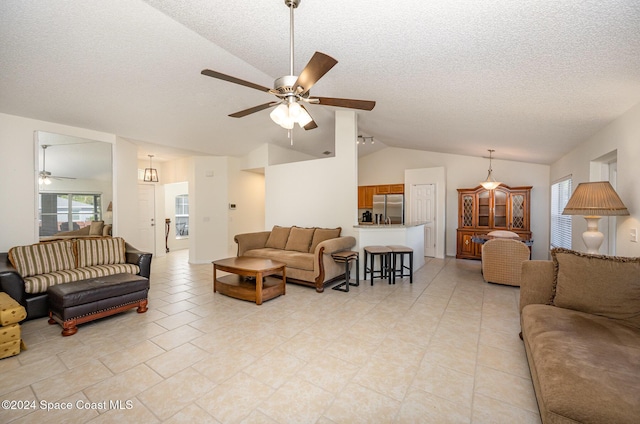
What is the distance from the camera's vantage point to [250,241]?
5.28 m

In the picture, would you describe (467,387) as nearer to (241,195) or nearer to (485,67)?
(485,67)

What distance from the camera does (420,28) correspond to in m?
1.96

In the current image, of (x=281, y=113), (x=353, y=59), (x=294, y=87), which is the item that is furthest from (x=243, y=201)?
(x=294, y=87)

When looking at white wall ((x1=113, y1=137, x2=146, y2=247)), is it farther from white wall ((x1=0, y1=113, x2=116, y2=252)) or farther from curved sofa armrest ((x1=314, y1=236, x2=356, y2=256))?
curved sofa armrest ((x1=314, y1=236, x2=356, y2=256))

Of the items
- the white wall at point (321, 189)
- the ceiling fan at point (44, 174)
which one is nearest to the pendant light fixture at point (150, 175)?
the ceiling fan at point (44, 174)

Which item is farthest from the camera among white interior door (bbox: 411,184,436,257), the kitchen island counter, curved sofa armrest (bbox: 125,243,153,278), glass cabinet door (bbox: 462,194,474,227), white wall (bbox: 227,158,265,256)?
white interior door (bbox: 411,184,436,257)

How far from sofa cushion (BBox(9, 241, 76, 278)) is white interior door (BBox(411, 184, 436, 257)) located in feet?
23.5

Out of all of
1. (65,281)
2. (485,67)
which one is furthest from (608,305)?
(65,281)

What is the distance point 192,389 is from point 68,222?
3.85 meters

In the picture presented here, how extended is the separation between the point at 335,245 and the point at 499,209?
4.48m

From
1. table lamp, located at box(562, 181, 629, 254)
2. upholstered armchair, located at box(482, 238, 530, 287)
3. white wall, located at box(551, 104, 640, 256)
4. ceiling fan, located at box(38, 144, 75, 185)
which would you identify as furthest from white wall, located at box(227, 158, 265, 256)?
white wall, located at box(551, 104, 640, 256)

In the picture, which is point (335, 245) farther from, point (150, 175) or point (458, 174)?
point (150, 175)

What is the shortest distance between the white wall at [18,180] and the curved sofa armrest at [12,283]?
954mm

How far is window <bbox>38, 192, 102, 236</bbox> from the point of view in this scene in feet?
13.0
